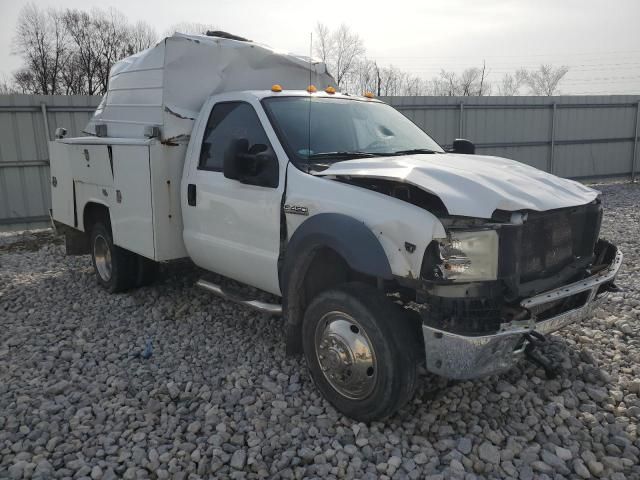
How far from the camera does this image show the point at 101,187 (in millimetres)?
5680

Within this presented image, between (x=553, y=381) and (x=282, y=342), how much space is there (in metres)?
2.09

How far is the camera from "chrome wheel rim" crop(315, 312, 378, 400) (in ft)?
10.5

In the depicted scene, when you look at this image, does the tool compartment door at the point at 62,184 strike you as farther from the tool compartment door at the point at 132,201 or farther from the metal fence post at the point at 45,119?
the metal fence post at the point at 45,119

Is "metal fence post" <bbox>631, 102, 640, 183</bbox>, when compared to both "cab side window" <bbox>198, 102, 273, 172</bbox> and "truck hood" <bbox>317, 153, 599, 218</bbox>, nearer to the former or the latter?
"truck hood" <bbox>317, 153, 599, 218</bbox>

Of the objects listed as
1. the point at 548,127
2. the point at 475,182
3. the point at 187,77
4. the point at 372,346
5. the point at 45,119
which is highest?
the point at 187,77

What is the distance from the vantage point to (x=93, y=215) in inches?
244

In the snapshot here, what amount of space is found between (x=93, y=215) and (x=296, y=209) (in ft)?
11.5

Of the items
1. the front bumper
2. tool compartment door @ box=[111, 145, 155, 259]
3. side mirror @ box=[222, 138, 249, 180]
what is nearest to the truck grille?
the front bumper

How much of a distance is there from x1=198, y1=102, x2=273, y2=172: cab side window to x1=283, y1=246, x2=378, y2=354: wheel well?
103 cm

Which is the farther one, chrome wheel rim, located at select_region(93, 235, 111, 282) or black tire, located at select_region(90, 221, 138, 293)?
chrome wheel rim, located at select_region(93, 235, 111, 282)

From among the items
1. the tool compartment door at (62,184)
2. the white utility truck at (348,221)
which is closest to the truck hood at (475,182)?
the white utility truck at (348,221)

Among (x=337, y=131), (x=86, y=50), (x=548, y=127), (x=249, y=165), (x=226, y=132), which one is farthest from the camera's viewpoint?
(x=86, y=50)

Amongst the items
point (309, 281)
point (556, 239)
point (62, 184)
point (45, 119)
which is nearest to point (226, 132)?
point (309, 281)

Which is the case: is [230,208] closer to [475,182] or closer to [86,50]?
[475,182]
